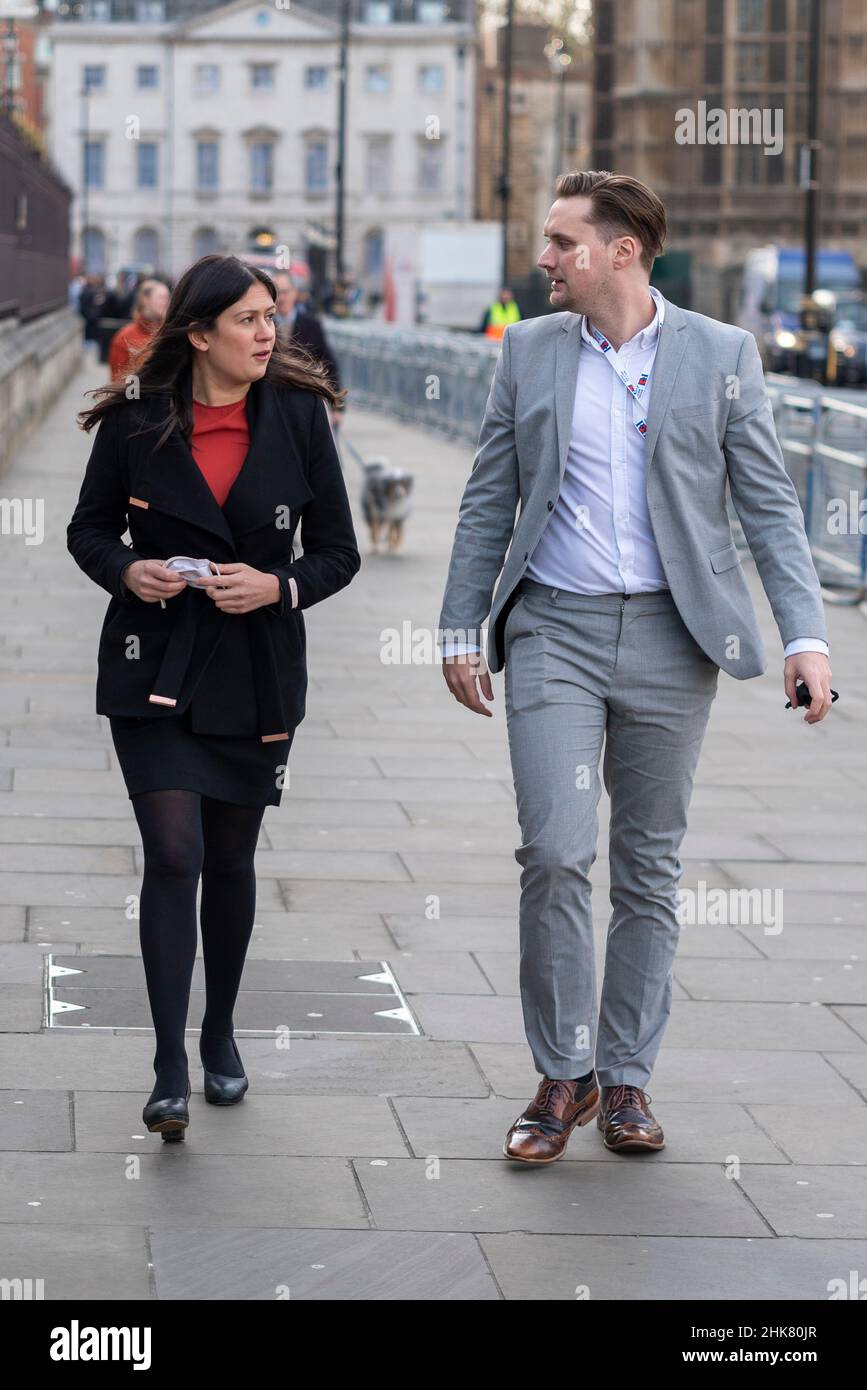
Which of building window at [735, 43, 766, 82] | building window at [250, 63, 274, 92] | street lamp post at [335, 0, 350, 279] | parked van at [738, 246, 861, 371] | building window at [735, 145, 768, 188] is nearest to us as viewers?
parked van at [738, 246, 861, 371]

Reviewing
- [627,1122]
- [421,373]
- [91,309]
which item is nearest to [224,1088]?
[627,1122]

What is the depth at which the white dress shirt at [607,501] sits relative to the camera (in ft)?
15.2

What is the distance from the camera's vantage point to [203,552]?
4656 millimetres

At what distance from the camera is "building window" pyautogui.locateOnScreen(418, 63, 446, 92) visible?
111938 millimetres

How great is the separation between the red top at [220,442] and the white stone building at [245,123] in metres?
108

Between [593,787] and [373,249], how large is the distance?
10978 centimetres

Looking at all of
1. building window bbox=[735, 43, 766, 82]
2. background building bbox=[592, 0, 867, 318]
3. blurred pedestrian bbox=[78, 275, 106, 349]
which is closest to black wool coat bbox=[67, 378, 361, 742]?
blurred pedestrian bbox=[78, 275, 106, 349]

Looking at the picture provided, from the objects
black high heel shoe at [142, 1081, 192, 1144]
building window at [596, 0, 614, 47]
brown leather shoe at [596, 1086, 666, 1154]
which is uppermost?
building window at [596, 0, 614, 47]

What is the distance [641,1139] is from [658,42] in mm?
70413

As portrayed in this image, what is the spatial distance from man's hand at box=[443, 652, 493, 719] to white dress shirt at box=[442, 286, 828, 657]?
230mm

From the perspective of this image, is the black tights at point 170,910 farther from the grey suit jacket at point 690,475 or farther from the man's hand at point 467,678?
the grey suit jacket at point 690,475

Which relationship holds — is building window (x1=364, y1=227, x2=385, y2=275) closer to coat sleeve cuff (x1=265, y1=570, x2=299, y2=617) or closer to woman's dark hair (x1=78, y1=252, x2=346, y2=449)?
woman's dark hair (x1=78, y1=252, x2=346, y2=449)
